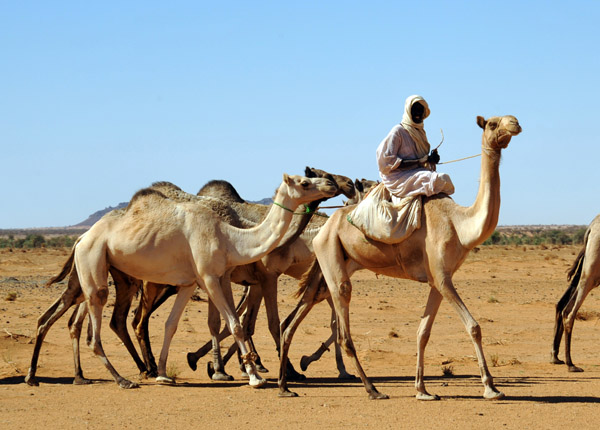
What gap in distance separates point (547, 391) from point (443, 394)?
1.26 m

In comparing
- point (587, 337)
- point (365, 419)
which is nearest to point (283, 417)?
point (365, 419)

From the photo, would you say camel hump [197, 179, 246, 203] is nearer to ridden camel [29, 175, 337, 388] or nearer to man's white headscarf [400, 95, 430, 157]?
ridden camel [29, 175, 337, 388]

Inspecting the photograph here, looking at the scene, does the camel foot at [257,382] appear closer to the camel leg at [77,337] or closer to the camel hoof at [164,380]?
the camel hoof at [164,380]

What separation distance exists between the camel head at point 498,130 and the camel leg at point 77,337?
19.4ft

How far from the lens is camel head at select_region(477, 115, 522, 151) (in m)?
Result: 9.36

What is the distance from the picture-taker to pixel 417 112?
1048cm

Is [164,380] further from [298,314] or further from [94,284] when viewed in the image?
[298,314]

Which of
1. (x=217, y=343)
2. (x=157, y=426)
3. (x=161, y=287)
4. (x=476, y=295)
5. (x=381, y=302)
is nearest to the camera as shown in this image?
(x=157, y=426)

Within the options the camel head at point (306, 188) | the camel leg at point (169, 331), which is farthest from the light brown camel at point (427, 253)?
the camel leg at point (169, 331)

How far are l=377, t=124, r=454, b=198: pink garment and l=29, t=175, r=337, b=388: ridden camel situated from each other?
1.05 metres

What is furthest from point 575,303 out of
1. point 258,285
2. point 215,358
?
point 215,358

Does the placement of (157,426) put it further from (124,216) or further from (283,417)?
(124,216)

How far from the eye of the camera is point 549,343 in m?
16.4

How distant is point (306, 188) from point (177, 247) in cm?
183
